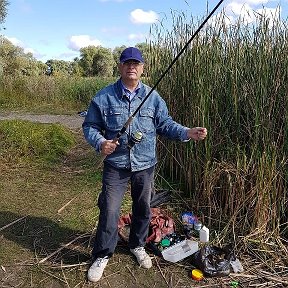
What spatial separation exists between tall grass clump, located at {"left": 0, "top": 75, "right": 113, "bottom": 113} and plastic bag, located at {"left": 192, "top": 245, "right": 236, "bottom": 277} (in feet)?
36.9

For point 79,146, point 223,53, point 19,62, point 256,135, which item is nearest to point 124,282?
point 256,135

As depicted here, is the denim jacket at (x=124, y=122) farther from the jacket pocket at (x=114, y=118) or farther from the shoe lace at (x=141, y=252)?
the shoe lace at (x=141, y=252)

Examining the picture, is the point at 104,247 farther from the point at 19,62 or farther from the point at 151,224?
the point at 19,62

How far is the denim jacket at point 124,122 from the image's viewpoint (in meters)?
3.08

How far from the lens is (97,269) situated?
130 inches

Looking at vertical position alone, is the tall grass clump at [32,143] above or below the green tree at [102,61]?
below

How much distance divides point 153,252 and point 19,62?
22.9 metres

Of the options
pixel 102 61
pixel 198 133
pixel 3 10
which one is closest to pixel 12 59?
pixel 3 10

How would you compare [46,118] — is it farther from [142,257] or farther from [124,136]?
[124,136]

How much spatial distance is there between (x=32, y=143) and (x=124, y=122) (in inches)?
172

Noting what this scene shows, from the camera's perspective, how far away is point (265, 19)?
388cm

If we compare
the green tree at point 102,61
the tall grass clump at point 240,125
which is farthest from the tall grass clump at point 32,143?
the green tree at point 102,61

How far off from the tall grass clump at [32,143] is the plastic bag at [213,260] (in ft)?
12.7

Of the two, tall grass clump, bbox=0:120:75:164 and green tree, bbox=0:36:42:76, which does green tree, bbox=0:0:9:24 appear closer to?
green tree, bbox=0:36:42:76
